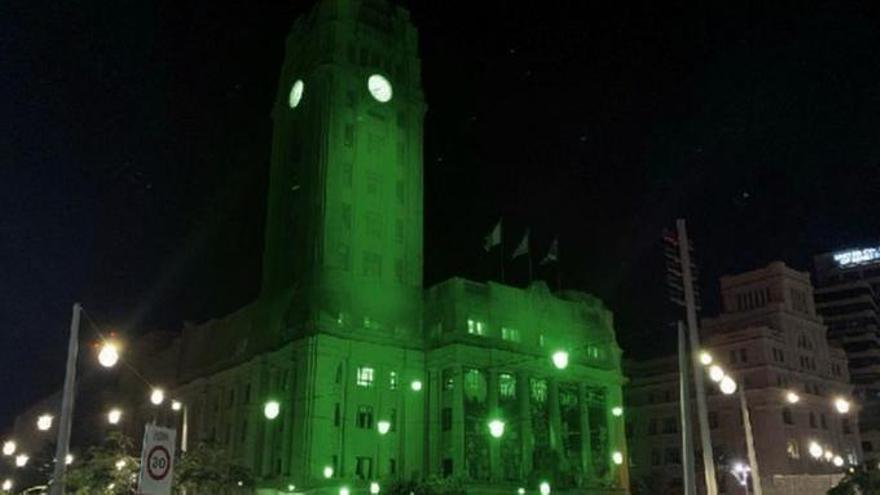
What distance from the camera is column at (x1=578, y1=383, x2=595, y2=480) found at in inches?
3294

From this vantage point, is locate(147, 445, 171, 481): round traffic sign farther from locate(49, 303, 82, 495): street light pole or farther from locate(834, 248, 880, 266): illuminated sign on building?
locate(834, 248, 880, 266): illuminated sign on building

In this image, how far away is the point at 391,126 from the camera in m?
87.4

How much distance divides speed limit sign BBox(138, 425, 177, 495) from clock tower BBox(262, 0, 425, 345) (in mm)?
59902

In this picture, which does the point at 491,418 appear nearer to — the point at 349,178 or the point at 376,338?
the point at 376,338

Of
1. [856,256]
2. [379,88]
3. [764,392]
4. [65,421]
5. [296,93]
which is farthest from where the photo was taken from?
[856,256]

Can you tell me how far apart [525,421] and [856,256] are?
10187cm

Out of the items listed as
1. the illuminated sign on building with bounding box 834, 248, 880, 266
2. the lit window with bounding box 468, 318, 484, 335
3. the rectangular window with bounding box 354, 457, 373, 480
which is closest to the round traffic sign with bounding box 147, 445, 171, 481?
the rectangular window with bounding box 354, 457, 373, 480

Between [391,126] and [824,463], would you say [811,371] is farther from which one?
[391,126]

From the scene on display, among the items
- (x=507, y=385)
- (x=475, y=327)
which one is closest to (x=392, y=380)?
(x=475, y=327)

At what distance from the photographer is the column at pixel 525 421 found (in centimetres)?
7869

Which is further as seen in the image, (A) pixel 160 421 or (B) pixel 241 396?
(A) pixel 160 421

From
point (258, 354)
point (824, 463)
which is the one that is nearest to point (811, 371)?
point (824, 463)

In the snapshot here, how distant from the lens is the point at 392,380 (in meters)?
78.8

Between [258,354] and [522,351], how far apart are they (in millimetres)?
27030
